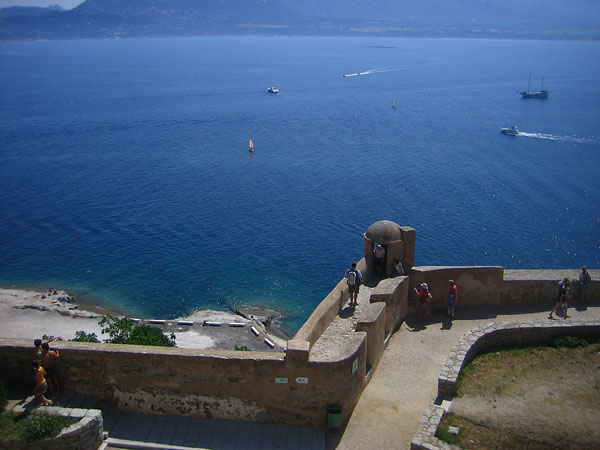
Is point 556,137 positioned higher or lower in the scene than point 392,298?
lower

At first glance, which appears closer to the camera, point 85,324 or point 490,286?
point 490,286

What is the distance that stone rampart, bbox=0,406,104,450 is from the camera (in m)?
11.4

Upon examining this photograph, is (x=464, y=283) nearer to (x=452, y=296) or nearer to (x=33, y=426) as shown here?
(x=452, y=296)

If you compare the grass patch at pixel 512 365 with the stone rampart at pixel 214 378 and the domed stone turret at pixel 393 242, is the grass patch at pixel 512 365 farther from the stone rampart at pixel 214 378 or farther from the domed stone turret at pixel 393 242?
the domed stone turret at pixel 393 242

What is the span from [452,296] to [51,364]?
34.6 feet

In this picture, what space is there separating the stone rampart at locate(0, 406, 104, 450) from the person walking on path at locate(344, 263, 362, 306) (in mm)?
7341

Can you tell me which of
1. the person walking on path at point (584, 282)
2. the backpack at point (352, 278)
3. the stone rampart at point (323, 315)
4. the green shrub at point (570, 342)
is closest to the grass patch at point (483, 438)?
the stone rampart at point (323, 315)

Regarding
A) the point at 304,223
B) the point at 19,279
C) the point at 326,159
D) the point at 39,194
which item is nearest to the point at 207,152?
the point at 326,159

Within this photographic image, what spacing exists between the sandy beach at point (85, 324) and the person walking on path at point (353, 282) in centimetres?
1431

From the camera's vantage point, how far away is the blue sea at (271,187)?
4253 centimetres

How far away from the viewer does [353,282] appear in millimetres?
16672

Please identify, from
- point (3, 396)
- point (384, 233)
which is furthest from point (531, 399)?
point (3, 396)

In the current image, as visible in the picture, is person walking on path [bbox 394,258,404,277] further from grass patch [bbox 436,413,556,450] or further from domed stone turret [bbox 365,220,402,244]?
grass patch [bbox 436,413,556,450]

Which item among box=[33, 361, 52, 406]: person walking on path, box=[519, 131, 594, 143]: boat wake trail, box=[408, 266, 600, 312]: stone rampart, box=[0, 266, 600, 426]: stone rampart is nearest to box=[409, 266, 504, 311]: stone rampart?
box=[408, 266, 600, 312]: stone rampart
